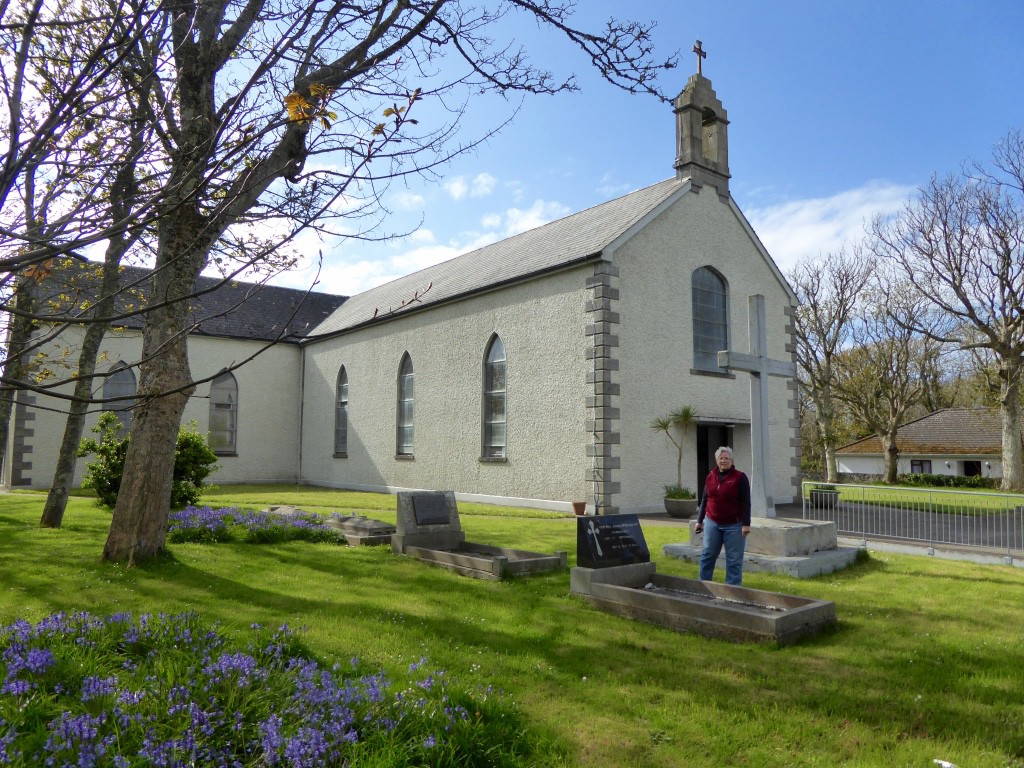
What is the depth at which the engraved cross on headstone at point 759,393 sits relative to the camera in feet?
35.4

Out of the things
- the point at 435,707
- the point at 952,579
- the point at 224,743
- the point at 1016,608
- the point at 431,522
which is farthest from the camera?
the point at 431,522

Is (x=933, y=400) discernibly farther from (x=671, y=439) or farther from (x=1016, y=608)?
(x=1016, y=608)

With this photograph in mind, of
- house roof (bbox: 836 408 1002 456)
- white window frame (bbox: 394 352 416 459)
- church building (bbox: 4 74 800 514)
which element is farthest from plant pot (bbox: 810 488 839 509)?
house roof (bbox: 836 408 1002 456)

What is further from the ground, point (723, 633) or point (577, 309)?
point (577, 309)

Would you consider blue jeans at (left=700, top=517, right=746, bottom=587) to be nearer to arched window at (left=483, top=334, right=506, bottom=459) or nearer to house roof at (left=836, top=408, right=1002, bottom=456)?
arched window at (left=483, top=334, right=506, bottom=459)

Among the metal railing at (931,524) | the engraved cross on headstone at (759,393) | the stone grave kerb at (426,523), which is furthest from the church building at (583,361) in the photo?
the stone grave kerb at (426,523)

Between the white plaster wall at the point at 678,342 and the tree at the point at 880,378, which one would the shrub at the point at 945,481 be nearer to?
the tree at the point at 880,378

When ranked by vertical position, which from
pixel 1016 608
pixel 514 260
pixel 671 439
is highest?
pixel 514 260

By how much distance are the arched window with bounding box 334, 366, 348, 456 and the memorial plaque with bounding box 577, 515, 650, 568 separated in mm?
20331

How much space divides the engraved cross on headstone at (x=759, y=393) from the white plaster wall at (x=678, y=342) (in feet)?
19.2

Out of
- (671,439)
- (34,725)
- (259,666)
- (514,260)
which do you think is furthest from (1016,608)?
(514,260)

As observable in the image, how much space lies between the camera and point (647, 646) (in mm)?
6309

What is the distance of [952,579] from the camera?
960cm

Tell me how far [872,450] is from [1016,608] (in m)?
49.4
